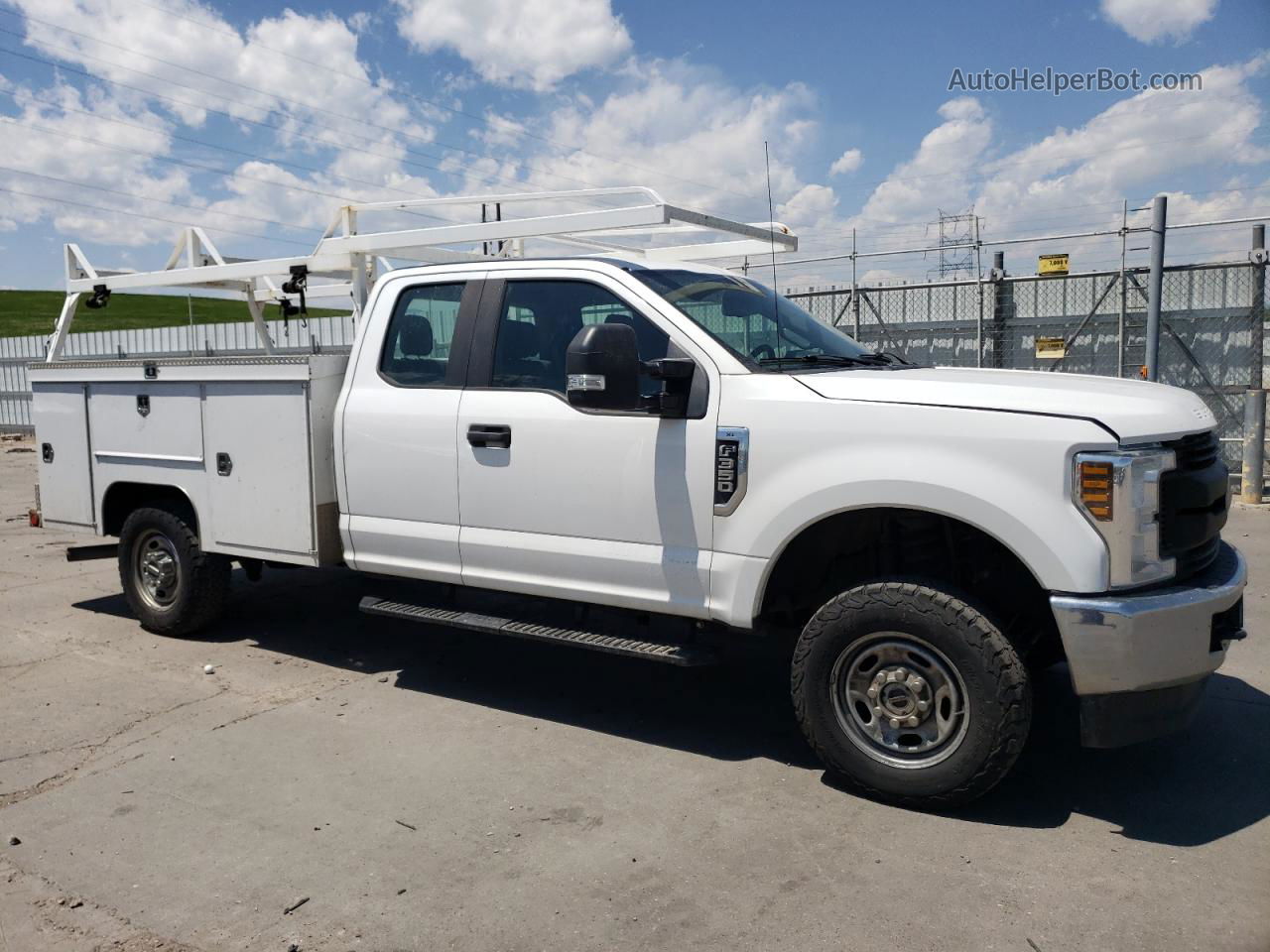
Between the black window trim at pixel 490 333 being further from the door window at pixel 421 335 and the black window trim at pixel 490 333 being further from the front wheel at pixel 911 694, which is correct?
the front wheel at pixel 911 694

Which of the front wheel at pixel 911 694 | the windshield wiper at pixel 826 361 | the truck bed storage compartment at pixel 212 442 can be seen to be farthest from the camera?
the truck bed storage compartment at pixel 212 442

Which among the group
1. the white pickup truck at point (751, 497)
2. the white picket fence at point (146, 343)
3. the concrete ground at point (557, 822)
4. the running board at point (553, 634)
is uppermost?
the white picket fence at point (146, 343)

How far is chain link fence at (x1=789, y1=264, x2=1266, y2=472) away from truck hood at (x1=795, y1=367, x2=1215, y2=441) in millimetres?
7431

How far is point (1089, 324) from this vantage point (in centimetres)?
1283

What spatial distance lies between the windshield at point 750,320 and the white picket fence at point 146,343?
45.4 feet

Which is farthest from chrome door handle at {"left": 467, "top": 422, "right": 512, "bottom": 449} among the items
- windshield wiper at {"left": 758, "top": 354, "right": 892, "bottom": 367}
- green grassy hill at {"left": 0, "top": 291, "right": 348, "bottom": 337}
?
green grassy hill at {"left": 0, "top": 291, "right": 348, "bottom": 337}

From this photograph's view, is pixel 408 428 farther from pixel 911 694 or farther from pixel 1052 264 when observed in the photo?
pixel 1052 264

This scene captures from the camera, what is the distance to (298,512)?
222 inches

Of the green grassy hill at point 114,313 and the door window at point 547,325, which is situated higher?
the green grassy hill at point 114,313

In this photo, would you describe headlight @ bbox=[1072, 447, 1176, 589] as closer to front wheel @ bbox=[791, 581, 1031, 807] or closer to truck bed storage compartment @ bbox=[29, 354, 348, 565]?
front wheel @ bbox=[791, 581, 1031, 807]

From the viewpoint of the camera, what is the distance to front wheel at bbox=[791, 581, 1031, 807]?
12.4 ft

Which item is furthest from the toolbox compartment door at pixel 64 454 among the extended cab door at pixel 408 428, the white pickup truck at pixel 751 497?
the extended cab door at pixel 408 428

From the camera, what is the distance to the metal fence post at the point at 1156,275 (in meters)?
11.3

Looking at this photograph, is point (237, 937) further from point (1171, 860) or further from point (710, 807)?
point (1171, 860)
